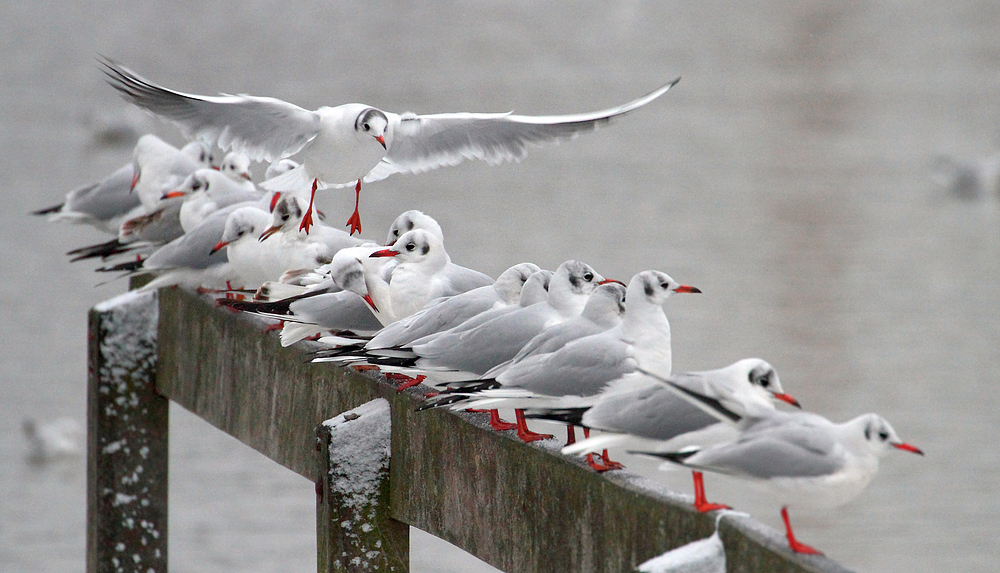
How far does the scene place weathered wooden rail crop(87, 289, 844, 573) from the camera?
2.24 metres

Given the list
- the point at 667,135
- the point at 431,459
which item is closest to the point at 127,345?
the point at 431,459

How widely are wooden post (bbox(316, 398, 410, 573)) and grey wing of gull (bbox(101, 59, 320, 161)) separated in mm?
1697

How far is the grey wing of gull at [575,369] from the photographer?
2.75 meters

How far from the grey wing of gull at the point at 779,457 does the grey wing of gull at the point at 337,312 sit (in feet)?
4.73

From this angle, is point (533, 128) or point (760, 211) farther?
point (760, 211)

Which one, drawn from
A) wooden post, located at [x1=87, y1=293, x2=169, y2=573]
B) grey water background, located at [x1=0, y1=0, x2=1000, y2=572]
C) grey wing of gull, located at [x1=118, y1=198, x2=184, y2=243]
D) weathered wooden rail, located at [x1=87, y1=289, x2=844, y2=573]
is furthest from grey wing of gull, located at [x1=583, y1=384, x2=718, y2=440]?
grey water background, located at [x1=0, y1=0, x2=1000, y2=572]

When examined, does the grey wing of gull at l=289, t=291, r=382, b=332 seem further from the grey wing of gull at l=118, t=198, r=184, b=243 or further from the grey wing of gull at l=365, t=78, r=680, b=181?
the grey wing of gull at l=118, t=198, r=184, b=243

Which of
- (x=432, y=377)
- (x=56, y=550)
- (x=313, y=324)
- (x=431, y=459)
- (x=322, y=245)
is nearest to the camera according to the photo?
(x=431, y=459)

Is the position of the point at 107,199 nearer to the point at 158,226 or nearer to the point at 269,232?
the point at 158,226

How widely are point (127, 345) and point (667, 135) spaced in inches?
734

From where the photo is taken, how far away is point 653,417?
7.81 feet

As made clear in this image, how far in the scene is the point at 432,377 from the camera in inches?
121

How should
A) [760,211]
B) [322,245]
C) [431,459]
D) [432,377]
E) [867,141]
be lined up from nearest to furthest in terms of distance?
[431,459], [432,377], [322,245], [760,211], [867,141]

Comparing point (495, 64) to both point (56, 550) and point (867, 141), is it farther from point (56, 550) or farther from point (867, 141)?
point (56, 550)
